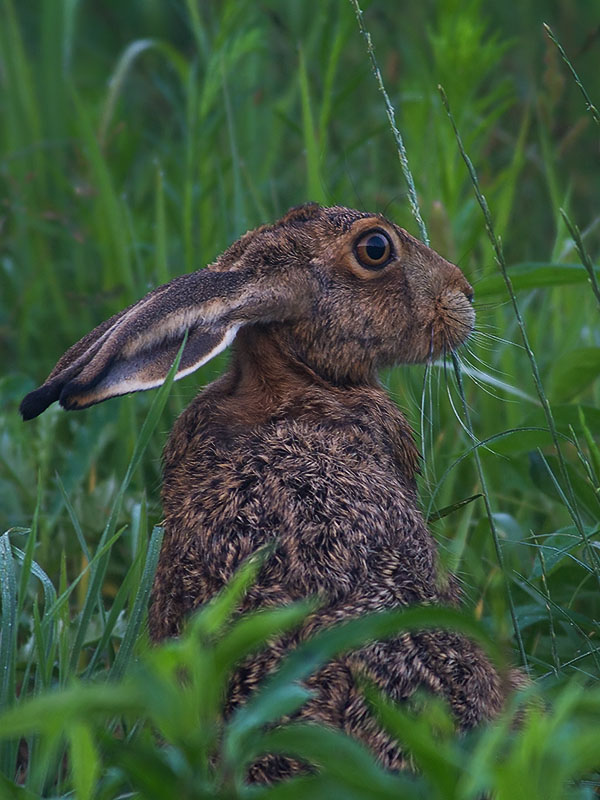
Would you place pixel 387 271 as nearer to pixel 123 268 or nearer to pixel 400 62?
pixel 123 268

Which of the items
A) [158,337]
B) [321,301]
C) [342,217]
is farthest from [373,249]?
[158,337]

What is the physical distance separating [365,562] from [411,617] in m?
1.02

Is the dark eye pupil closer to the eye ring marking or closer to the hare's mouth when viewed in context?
the eye ring marking

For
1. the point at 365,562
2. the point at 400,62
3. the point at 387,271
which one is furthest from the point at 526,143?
the point at 365,562

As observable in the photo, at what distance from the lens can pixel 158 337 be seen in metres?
3.08

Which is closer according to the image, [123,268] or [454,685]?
[454,685]

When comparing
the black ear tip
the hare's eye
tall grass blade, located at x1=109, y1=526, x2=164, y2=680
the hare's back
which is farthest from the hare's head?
tall grass blade, located at x1=109, y1=526, x2=164, y2=680

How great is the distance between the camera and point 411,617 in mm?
1803

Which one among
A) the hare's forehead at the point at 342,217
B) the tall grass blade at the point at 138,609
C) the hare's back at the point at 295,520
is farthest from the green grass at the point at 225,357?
the hare's forehead at the point at 342,217

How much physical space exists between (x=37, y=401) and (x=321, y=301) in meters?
0.99

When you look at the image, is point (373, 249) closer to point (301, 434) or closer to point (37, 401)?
point (301, 434)

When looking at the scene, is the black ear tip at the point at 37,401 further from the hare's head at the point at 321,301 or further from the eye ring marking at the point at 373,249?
the eye ring marking at the point at 373,249

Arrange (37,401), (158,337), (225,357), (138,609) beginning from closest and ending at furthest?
(138,609)
(37,401)
(158,337)
(225,357)

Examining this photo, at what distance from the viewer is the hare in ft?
8.90
